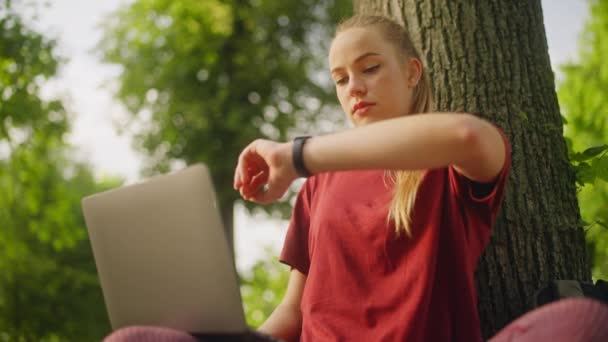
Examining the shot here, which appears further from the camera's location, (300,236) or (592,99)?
(592,99)

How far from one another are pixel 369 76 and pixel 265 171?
55 centimetres

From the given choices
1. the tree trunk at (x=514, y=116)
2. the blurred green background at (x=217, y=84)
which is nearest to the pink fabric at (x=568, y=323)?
the tree trunk at (x=514, y=116)

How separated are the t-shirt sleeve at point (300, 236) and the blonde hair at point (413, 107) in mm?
379

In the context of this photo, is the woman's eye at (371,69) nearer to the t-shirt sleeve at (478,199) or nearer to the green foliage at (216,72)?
the t-shirt sleeve at (478,199)

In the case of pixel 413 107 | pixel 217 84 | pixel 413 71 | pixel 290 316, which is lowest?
pixel 290 316

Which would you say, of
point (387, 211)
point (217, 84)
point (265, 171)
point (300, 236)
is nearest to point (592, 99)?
point (217, 84)

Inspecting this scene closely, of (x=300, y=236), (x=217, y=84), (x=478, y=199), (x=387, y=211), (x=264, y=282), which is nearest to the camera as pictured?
(x=478, y=199)

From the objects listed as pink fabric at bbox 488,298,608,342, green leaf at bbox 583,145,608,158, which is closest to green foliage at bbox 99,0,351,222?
green leaf at bbox 583,145,608,158

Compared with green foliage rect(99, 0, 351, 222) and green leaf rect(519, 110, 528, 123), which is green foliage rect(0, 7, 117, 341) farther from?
green leaf rect(519, 110, 528, 123)

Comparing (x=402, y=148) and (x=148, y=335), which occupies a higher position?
(x=402, y=148)

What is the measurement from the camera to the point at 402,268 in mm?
1771

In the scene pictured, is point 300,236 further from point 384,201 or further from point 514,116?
point 514,116

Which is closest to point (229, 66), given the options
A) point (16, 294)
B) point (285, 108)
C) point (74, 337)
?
point (285, 108)

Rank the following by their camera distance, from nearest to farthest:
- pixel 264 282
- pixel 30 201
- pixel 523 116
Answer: pixel 523 116, pixel 30 201, pixel 264 282
